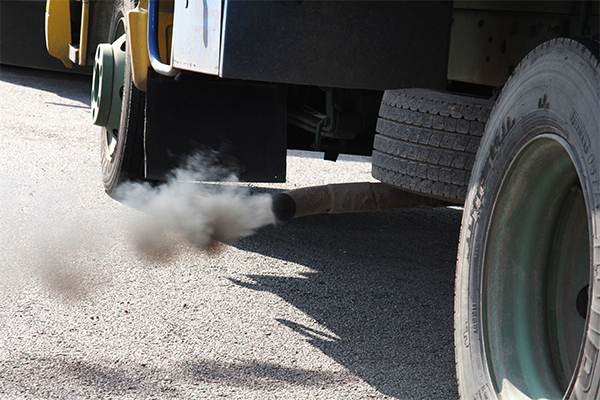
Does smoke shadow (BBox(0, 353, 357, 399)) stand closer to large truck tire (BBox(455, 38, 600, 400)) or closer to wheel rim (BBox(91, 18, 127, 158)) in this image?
large truck tire (BBox(455, 38, 600, 400))

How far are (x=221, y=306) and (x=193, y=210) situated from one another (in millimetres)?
1332

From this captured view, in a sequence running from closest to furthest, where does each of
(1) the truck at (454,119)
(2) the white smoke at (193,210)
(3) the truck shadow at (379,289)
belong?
1. (1) the truck at (454,119)
2. (3) the truck shadow at (379,289)
3. (2) the white smoke at (193,210)

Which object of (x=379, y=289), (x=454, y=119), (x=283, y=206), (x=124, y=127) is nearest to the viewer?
(x=454, y=119)

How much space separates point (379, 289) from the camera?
3.13 m

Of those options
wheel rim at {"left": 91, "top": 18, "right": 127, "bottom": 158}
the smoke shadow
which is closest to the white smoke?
wheel rim at {"left": 91, "top": 18, "right": 127, "bottom": 158}

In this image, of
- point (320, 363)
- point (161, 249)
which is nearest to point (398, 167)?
point (320, 363)

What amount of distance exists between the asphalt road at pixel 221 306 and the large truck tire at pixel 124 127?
21 cm

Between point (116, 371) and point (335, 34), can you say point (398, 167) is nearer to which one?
point (335, 34)

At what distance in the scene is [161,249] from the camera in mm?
3480

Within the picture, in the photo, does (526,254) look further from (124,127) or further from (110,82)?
(110,82)

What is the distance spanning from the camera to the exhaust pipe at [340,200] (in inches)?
145

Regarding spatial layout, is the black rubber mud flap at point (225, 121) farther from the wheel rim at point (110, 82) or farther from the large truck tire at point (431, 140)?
the large truck tire at point (431, 140)

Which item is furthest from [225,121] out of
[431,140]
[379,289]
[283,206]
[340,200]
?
[431,140]

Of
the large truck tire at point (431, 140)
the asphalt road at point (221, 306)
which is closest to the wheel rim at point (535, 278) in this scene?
the large truck tire at point (431, 140)
